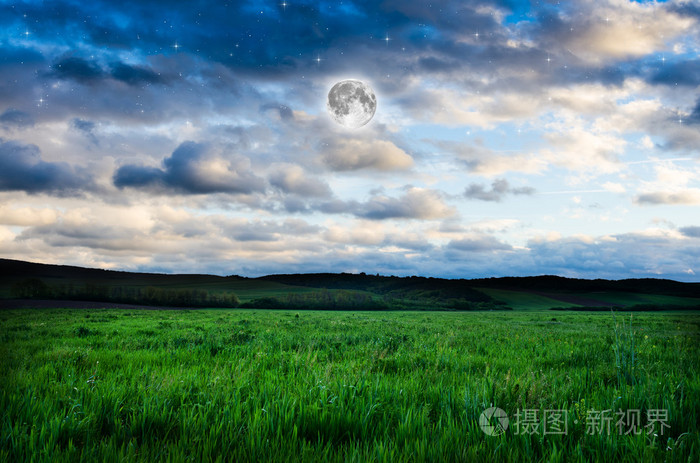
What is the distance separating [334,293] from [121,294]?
46640mm

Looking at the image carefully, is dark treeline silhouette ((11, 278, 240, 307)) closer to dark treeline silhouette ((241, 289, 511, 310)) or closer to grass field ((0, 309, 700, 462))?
dark treeline silhouette ((241, 289, 511, 310))

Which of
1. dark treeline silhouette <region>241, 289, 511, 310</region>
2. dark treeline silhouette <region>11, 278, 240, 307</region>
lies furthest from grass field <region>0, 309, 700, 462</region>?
dark treeline silhouette <region>11, 278, 240, 307</region>

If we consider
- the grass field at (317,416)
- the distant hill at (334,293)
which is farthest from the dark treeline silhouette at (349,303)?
the grass field at (317,416)

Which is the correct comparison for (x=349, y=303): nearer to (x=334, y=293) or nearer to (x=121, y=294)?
(x=334, y=293)

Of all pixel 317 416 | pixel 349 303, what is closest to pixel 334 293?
pixel 349 303

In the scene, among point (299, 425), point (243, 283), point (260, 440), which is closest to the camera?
point (260, 440)

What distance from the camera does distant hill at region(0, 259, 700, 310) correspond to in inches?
2911

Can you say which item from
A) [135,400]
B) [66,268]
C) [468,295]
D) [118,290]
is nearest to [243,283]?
[118,290]

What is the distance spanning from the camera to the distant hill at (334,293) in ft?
243

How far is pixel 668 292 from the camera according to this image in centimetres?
11025

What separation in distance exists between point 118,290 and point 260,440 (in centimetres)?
8691

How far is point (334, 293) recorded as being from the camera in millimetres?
88438

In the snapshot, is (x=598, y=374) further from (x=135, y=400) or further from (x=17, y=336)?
(x=17, y=336)

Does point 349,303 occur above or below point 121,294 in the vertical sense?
below
